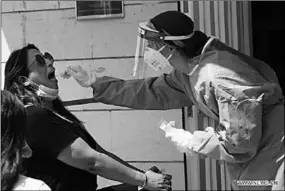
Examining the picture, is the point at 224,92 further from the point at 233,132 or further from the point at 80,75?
the point at 80,75

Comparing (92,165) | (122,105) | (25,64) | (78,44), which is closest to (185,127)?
(122,105)

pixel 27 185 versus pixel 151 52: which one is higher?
pixel 151 52

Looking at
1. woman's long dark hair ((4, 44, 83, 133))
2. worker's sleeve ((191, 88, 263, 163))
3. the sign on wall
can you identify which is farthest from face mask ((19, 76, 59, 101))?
worker's sleeve ((191, 88, 263, 163))

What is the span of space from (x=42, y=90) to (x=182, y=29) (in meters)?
0.74

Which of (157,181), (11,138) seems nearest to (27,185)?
(11,138)

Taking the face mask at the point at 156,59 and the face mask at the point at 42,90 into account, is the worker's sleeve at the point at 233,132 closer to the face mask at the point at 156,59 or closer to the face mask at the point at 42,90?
the face mask at the point at 156,59

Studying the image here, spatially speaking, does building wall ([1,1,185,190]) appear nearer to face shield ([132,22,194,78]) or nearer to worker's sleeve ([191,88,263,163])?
face shield ([132,22,194,78])

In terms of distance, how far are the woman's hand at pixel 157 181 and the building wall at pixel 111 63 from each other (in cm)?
6

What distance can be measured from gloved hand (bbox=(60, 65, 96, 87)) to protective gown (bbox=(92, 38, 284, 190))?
1.40 feet

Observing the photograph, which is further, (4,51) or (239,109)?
(4,51)

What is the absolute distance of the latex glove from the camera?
2.06 m

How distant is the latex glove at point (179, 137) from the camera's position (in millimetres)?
2061

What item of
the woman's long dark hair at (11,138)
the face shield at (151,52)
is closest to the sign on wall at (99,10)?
the face shield at (151,52)

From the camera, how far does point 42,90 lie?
Result: 2.25 m
